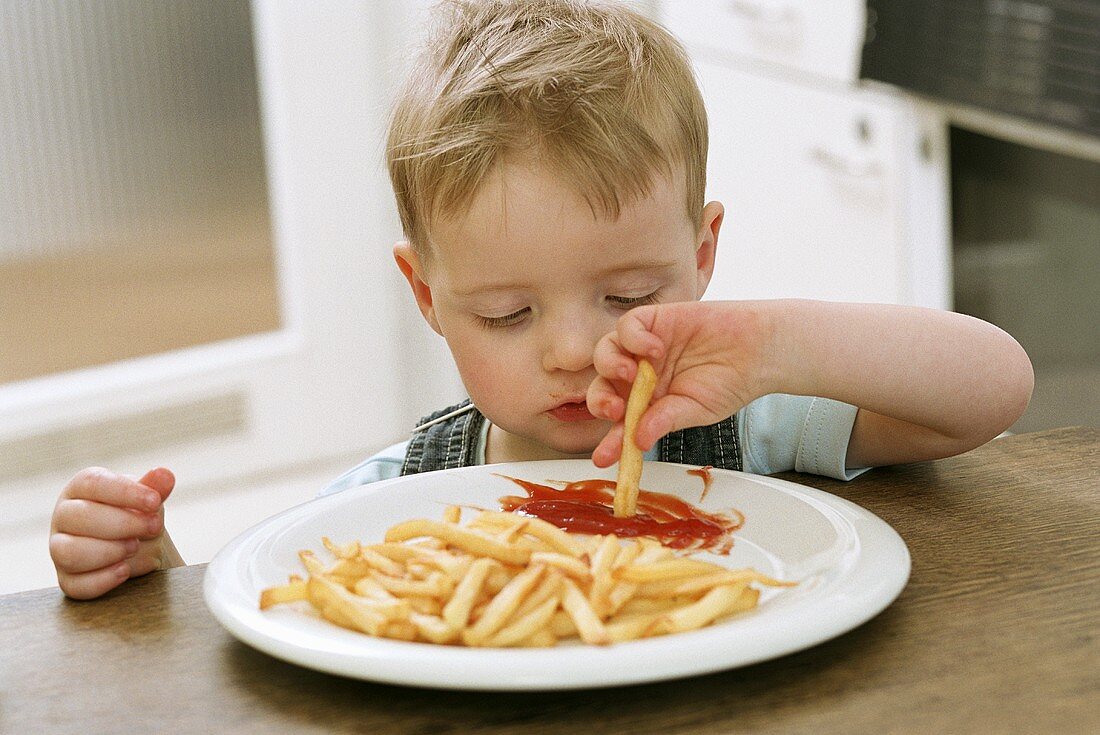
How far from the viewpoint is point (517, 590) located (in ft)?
2.17

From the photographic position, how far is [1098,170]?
2.59 meters

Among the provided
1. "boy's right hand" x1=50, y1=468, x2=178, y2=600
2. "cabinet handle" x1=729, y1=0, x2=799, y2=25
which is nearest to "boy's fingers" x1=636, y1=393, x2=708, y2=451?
"boy's right hand" x1=50, y1=468, x2=178, y2=600

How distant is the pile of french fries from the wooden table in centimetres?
3

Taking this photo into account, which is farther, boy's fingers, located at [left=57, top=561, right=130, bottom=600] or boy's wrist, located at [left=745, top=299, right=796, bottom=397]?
boy's wrist, located at [left=745, top=299, right=796, bottom=397]

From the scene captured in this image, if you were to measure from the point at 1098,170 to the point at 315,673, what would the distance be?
2.38 m

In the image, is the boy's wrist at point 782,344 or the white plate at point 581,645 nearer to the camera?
the white plate at point 581,645

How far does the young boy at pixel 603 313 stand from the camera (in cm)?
97

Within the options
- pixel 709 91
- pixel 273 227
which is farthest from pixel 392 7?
pixel 709 91

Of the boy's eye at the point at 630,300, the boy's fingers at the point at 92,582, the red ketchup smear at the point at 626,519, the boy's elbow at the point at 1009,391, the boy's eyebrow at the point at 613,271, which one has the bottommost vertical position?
the boy's fingers at the point at 92,582

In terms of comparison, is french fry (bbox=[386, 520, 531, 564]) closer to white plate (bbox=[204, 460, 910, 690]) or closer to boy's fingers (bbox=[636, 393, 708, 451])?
white plate (bbox=[204, 460, 910, 690])

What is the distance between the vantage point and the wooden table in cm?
58

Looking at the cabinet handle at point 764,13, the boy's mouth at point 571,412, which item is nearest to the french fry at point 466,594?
the boy's mouth at point 571,412

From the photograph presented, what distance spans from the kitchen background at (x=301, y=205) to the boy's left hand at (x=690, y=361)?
1.83 metres

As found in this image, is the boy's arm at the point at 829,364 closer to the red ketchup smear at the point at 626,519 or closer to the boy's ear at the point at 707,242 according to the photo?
the red ketchup smear at the point at 626,519
